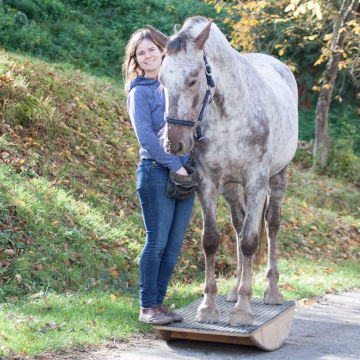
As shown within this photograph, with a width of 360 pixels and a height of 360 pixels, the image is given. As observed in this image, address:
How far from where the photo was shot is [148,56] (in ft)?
17.4

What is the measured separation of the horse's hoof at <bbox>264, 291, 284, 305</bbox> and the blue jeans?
1246mm

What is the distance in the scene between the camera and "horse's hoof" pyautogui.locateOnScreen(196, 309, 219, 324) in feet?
17.3

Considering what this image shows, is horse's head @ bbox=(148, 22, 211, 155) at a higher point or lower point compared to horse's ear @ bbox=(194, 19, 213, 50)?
lower

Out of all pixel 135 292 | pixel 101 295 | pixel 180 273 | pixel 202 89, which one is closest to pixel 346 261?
pixel 180 273

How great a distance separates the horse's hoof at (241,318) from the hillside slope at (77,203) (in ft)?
7.98

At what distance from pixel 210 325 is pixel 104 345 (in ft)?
2.82

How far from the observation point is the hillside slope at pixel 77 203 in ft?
24.3

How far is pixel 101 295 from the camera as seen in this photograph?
21.9 ft

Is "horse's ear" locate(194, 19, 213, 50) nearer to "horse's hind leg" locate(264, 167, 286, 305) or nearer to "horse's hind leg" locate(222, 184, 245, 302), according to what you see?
"horse's hind leg" locate(222, 184, 245, 302)

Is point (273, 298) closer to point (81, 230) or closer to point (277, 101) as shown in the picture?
point (277, 101)

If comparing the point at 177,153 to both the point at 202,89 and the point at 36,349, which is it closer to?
the point at 202,89

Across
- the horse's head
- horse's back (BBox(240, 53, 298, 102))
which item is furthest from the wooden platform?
horse's back (BBox(240, 53, 298, 102))

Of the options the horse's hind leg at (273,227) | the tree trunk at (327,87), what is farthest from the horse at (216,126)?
the tree trunk at (327,87)

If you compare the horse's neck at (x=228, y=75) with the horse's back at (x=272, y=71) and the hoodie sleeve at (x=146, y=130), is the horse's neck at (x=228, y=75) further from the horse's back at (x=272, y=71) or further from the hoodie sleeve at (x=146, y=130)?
the horse's back at (x=272, y=71)
